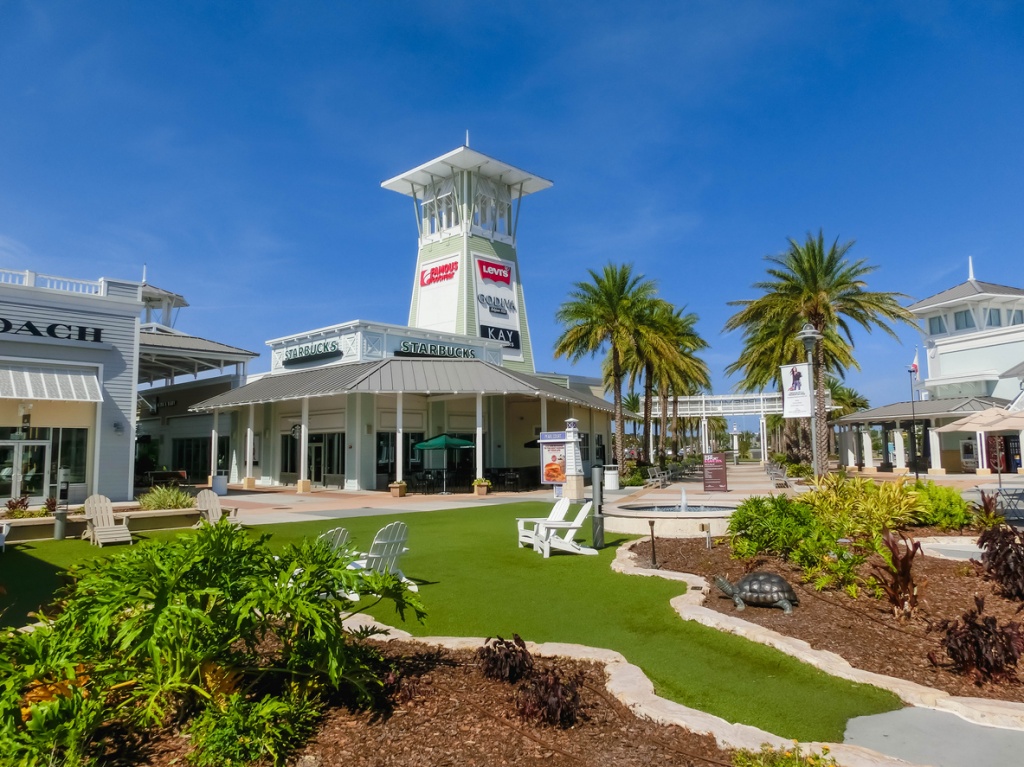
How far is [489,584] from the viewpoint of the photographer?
9172mm

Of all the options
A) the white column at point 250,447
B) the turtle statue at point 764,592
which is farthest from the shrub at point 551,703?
the white column at point 250,447

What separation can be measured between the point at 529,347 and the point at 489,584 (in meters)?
33.4

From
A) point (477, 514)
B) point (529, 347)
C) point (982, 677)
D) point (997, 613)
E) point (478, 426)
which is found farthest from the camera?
point (529, 347)

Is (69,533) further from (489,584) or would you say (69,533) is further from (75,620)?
(75,620)

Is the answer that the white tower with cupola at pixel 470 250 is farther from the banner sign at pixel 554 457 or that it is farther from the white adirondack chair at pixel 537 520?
the white adirondack chair at pixel 537 520

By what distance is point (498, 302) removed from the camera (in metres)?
41.0

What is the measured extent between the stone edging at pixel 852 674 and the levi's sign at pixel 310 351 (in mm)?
28738

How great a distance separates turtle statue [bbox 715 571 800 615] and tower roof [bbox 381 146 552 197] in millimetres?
35067

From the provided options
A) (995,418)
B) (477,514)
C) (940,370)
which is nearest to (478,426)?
(477,514)

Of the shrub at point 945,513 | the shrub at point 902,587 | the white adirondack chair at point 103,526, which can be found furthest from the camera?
the white adirondack chair at point 103,526

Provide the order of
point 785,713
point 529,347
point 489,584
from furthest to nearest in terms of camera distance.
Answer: point 529,347 → point 489,584 → point 785,713

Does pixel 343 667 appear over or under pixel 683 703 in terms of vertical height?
over

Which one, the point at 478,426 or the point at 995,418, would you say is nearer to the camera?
the point at 995,418

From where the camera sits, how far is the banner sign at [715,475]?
25.0m
